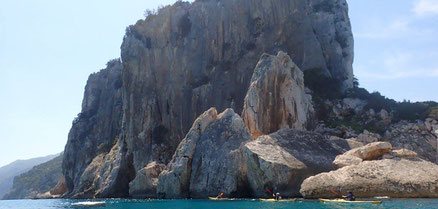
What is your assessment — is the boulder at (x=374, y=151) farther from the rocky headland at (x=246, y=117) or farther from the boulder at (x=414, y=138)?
the boulder at (x=414, y=138)

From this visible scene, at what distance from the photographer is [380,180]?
40844mm

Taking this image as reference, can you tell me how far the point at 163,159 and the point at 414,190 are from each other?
55.5 meters

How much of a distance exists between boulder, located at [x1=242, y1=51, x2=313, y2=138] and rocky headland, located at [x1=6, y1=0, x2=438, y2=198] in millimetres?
157

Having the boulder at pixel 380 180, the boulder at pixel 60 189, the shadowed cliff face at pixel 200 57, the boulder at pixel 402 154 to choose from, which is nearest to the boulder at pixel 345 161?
the boulder at pixel 380 180

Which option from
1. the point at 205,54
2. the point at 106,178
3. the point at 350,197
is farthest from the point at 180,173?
the point at 205,54

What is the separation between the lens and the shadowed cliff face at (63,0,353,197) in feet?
284

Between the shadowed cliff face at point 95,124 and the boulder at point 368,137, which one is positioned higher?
the shadowed cliff face at point 95,124

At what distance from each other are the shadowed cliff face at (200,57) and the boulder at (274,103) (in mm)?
18074

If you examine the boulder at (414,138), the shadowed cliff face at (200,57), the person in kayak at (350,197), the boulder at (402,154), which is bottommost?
the person in kayak at (350,197)

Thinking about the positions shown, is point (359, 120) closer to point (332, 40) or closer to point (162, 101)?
point (332, 40)

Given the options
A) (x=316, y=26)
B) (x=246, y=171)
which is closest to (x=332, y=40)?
(x=316, y=26)

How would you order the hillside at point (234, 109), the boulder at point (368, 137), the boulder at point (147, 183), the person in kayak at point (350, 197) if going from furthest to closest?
the boulder at point (147, 183) < the boulder at point (368, 137) < the hillside at point (234, 109) < the person in kayak at point (350, 197)

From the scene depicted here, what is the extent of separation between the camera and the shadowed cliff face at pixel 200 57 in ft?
284

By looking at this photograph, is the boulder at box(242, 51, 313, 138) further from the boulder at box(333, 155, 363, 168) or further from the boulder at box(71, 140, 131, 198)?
the boulder at box(71, 140, 131, 198)
